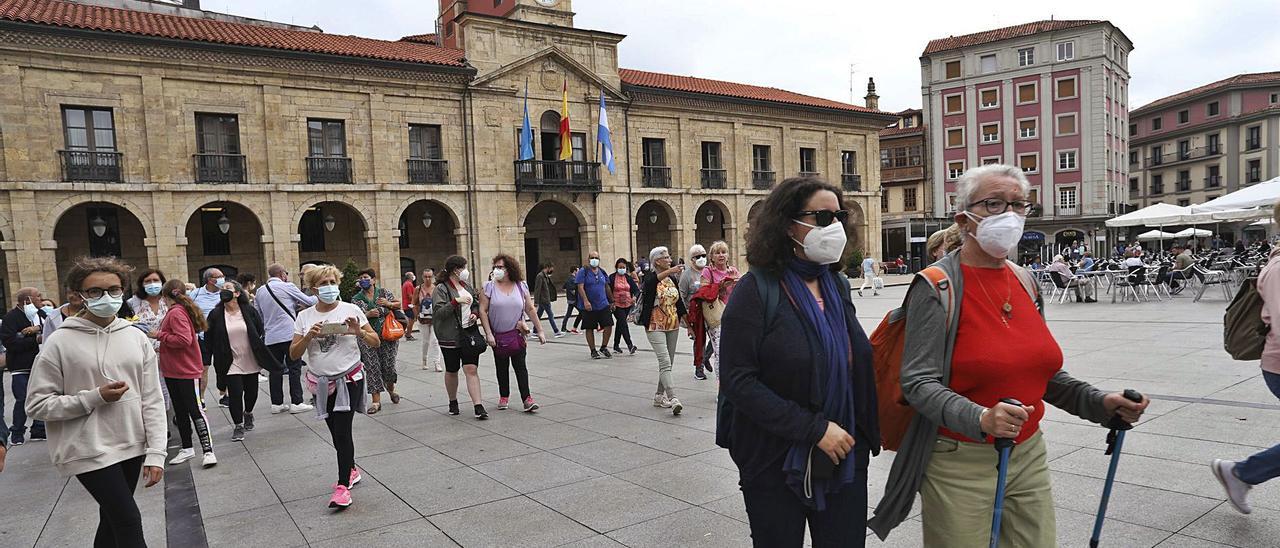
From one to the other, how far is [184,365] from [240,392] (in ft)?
3.34

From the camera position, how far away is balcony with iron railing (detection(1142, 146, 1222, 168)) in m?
56.5

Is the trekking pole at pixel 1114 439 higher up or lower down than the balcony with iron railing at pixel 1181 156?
lower down

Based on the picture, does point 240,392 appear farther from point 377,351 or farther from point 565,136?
point 565,136

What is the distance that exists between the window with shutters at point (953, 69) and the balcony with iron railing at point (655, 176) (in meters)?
29.4

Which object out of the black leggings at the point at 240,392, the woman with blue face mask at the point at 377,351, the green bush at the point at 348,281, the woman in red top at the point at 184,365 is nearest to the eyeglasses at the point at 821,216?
the woman in red top at the point at 184,365

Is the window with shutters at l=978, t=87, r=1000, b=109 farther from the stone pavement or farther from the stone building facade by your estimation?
the stone pavement

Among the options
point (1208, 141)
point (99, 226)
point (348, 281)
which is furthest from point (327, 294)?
point (1208, 141)

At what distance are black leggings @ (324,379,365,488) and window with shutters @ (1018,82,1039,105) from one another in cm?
5207

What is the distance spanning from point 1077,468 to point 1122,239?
60.2 meters

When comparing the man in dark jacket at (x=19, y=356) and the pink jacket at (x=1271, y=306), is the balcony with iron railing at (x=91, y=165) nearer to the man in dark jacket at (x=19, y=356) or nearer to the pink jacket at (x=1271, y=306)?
the man in dark jacket at (x=19, y=356)

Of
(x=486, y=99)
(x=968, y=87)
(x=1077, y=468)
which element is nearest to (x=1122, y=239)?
(x=968, y=87)

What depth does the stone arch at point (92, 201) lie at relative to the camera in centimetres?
1969

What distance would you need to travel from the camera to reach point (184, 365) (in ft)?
19.4

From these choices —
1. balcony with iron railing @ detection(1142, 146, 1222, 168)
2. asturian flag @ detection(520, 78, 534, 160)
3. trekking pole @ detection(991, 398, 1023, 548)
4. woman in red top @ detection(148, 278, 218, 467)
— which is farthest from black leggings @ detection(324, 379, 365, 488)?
balcony with iron railing @ detection(1142, 146, 1222, 168)
